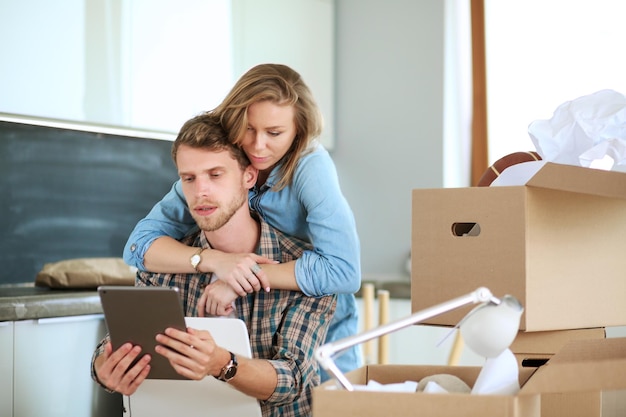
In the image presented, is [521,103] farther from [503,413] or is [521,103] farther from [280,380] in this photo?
[503,413]

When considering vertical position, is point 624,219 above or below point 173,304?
above

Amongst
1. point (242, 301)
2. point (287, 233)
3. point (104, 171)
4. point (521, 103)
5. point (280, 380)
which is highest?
point (521, 103)

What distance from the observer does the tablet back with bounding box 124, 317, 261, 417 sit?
159 centimetres

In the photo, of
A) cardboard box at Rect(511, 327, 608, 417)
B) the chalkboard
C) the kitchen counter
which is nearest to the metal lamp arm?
cardboard box at Rect(511, 327, 608, 417)

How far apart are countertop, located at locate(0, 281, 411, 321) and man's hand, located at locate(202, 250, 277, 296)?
2.08ft

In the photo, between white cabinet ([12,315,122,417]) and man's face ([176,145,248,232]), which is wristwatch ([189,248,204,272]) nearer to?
man's face ([176,145,248,232])

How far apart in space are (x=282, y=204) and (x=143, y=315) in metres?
0.55

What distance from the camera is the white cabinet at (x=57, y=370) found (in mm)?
2164

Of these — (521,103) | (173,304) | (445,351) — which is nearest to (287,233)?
(173,304)

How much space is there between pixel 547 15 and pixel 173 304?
2.45m

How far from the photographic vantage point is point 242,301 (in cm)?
185

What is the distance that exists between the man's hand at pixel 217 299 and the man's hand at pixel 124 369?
0.28 metres

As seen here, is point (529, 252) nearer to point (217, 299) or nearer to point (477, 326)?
point (477, 326)

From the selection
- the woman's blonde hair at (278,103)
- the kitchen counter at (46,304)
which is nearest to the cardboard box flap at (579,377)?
the woman's blonde hair at (278,103)
